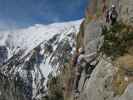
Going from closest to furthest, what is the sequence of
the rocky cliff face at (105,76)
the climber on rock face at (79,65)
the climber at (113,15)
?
the rocky cliff face at (105,76)
the climber at (113,15)
the climber on rock face at (79,65)

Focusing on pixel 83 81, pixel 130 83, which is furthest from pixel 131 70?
pixel 83 81

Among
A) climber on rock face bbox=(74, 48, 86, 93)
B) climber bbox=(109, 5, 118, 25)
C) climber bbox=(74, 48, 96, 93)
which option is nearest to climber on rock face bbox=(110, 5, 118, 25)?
climber bbox=(109, 5, 118, 25)

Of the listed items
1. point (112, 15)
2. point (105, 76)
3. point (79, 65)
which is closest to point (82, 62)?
point (79, 65)

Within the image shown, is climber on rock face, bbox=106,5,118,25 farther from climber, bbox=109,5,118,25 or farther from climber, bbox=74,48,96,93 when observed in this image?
climber, bbox=74,48,96,93

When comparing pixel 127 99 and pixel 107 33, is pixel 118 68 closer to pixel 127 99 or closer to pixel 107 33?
pixel 127 99

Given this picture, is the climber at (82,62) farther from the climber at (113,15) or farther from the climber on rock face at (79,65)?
the climber at (113,15)

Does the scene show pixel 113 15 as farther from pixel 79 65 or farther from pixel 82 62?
pixel 79 65

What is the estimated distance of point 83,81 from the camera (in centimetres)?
3775

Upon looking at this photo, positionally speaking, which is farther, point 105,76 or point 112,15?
point 112,15

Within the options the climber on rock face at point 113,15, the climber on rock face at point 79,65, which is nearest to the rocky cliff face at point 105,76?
the climber on rock face at point 113,15

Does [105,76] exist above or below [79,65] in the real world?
below

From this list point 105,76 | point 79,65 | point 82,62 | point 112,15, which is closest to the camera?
point 105,76

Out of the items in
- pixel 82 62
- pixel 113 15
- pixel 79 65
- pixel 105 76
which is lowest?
pixel 105 76

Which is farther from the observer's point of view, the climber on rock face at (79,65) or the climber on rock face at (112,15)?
the climber on rock face at (79,65)
